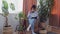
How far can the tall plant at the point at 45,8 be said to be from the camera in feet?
18.4

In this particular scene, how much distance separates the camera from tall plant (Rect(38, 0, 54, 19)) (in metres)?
5.60

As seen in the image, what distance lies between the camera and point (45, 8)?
5.63 m

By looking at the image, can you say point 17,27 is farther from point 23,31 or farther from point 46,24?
point 46,24

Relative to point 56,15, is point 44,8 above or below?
above

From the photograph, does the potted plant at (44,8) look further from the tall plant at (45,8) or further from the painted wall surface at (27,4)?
the painted wall surface at (27,4)

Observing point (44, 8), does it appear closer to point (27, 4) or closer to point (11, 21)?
point (27, 4)

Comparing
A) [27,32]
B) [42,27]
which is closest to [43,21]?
[42,27]

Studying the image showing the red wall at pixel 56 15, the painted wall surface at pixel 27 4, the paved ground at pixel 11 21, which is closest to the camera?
the paved ground at pixel 11 21

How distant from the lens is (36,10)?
5496 millimetres

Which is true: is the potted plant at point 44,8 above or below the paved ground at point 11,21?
above

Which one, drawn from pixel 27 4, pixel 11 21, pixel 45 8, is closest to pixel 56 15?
pixel 45 8

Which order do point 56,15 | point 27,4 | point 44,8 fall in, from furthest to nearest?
point 56,15 → point 27,4 → point 44,8

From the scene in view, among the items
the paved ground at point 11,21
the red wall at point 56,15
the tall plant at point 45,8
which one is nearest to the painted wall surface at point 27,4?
the tall plant at point 45,8

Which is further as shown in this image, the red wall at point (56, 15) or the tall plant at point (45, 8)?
the red wall at point (56, 15)
